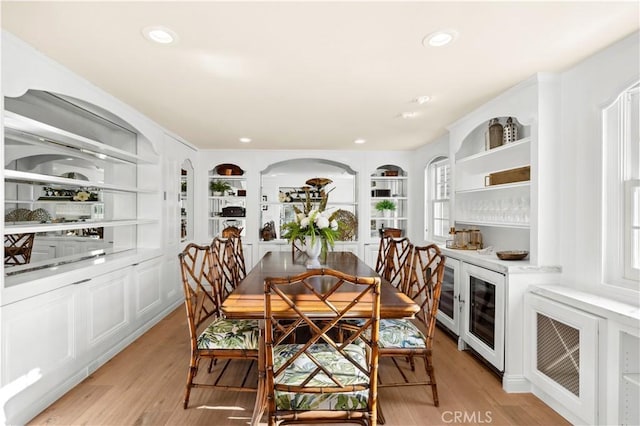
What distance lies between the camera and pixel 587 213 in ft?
7.30

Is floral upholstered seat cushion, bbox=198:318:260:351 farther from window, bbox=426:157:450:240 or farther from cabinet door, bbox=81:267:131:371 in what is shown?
window, bbox=426:157:450:240

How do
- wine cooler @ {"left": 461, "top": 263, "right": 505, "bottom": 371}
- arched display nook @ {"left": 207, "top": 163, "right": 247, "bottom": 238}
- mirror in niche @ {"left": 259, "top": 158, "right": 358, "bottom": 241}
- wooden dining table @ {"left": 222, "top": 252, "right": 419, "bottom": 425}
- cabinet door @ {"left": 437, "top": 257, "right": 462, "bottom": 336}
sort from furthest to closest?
mirror in niche @ {"left": 259, "top": 158, "right": 358, "bottom": 241}, arched display nook @ {"left": 207, "top": 163, "right": 247, "bottom": 238}, cabinet door @ {"left": 437, "top": 257, "right": 462, "bottom": 336}, wine cooler @ {"left": 461, "top": 263, "right": 505, "bottom": 371}, wooden dining table @ {"left": 222, "top": 252, "right": 419, "bottom": 425}

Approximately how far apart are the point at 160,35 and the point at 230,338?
5.93ft

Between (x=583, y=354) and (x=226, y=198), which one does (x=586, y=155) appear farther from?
(x=226, y=198)

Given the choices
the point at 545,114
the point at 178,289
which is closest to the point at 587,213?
the point at 545,114

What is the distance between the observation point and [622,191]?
203cm

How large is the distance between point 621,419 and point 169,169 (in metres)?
4.45

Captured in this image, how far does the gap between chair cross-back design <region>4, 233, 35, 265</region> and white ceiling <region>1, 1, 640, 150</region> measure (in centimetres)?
123

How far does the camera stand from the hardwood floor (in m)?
2.10

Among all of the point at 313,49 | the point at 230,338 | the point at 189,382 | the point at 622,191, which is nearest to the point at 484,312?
the point at 622,191

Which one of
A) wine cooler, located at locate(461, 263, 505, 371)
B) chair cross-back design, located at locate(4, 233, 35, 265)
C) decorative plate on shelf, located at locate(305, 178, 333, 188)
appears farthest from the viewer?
decorative plate on shelf, located at locate(305, 178, 333, 188)

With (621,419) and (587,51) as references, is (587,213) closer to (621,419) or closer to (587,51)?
(587,51)

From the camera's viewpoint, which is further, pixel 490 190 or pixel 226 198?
pixel 226 198

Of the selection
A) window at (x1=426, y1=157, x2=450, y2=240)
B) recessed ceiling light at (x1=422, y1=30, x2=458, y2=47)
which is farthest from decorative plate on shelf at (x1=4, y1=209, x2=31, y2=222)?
window at (x1=426, y1=157, x2=450, y2=240)
